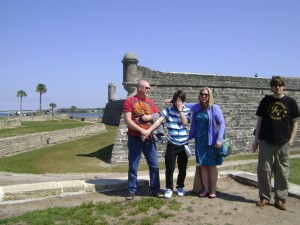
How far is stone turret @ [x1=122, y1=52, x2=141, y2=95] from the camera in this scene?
13359 mm

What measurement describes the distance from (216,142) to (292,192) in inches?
61.5

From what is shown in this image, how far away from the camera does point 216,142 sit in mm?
4785

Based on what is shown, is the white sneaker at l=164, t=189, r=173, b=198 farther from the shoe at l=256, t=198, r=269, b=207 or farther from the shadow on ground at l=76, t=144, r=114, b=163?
the shadow on ground at l=76, t=144, r=114, b=163

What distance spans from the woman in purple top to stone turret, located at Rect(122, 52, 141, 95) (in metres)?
8.49

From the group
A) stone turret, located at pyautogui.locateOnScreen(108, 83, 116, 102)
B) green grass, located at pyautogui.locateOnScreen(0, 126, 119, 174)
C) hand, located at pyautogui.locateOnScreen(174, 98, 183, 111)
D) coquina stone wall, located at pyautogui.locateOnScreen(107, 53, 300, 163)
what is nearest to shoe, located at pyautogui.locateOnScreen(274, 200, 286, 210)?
hand, located at pyautogui.locateOnScreen(174, 98, 183, 111)

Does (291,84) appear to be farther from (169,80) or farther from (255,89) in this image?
(169,80)

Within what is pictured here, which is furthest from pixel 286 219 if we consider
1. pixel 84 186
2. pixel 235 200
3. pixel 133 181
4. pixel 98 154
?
pixel 98 154

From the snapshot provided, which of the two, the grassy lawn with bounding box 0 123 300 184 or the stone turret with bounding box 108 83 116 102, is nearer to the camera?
the grassy lawn with bounding box 0 123 300 184

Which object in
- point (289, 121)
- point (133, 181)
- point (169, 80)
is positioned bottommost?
point (133, 181)

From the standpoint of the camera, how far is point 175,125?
4961mm

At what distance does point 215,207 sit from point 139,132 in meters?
1.50

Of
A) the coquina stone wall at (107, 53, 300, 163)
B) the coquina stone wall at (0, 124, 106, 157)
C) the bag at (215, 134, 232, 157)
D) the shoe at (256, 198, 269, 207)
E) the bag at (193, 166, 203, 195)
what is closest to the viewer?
the shoe at (256, 198, 269, 207)

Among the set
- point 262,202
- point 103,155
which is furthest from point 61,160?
point 262,202

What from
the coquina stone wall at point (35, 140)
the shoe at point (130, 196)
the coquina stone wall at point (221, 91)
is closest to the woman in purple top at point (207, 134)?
the shoe at point (130, 196)
